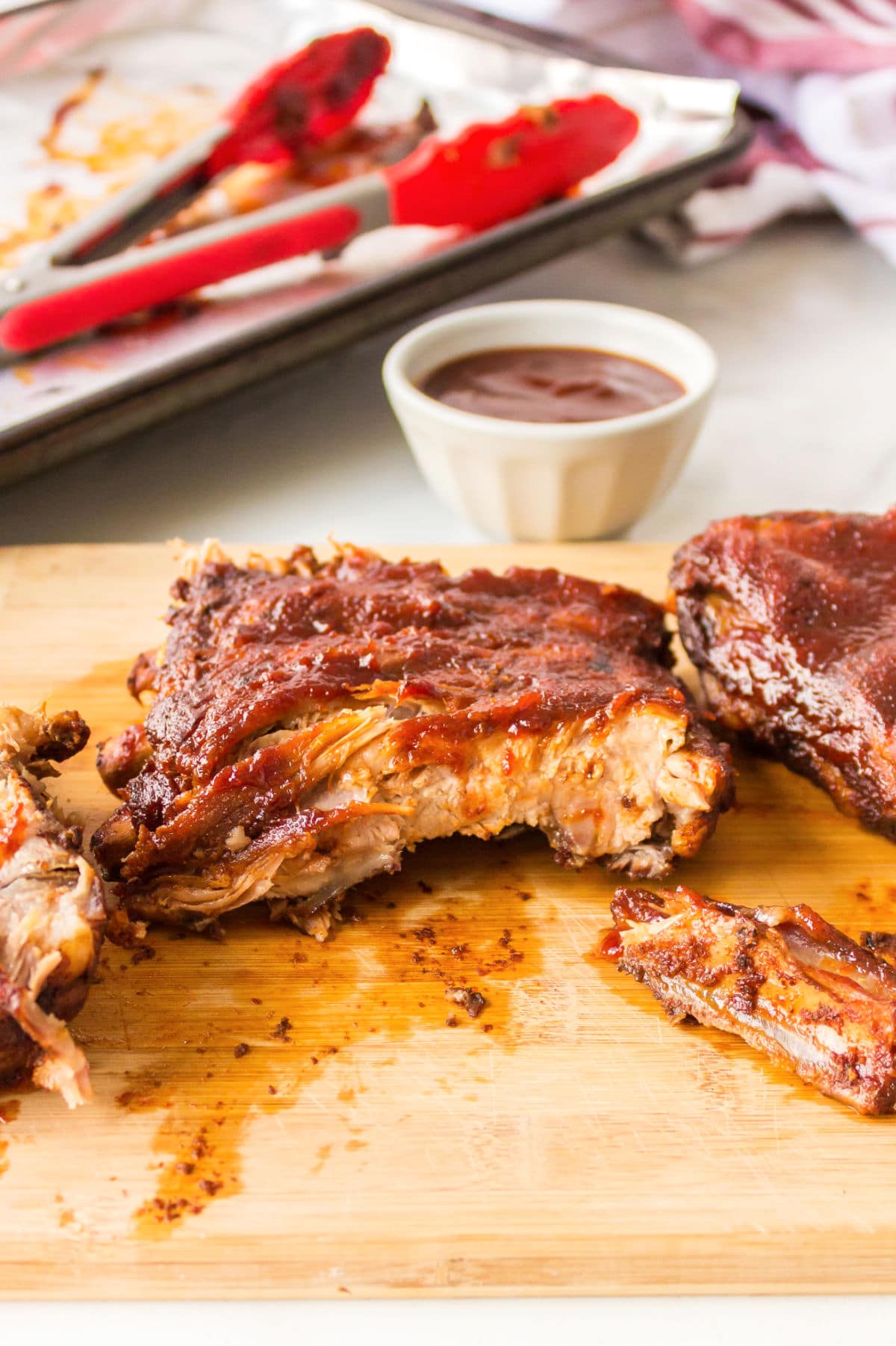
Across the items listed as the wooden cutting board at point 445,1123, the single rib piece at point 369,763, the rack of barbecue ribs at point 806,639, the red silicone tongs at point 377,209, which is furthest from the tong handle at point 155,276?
the rack of barbecue ribs at point 806,639

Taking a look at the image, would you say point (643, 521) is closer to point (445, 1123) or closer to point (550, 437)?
point (550, 437)

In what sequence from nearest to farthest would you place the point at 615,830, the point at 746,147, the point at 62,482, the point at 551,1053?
the point at 551,1053 < the point at 615,830 < the point at 62,482 < the point at 746,147

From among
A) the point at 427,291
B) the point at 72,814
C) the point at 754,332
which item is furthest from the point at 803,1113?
the point at 754,332

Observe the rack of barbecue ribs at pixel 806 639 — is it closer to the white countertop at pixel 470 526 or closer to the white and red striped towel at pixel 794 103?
the white countertop at pixel 470 526

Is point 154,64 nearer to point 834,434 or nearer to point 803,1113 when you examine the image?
point 834,434

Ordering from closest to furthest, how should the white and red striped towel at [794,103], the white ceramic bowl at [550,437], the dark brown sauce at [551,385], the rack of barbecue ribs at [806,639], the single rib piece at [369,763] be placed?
the single rib piece at [369,763] < the rack of barbecue ribs at [806,639] < the white ceramic bowl at [550,437] < the dark brown sauce at [551,385] < the white and red striped towel at [794,103]

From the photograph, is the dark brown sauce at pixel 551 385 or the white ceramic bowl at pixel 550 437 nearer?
the white ceramic bowl at pixel 550 437

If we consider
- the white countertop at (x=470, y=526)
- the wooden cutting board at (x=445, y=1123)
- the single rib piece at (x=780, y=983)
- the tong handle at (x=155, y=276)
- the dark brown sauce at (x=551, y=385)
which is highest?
the tong handle at (x=155, y=276)
